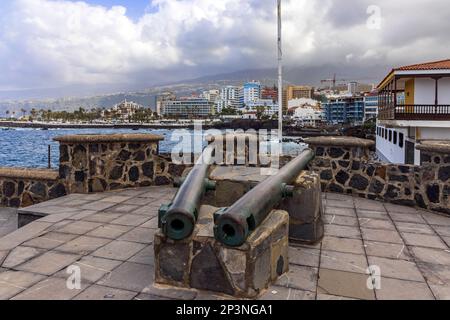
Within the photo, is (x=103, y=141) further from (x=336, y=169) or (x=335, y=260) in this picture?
(x=335, y=260)

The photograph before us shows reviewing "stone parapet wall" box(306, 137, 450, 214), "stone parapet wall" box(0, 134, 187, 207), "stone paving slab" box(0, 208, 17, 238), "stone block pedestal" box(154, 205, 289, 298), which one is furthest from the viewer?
"stone parapet wall" box(0, 134, 187, 207)

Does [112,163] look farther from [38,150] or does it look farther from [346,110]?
[346,110]

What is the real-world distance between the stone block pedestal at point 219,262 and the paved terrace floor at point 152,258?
12 cm

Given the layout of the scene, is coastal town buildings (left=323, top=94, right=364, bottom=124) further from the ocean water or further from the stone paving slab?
the stone paving slab

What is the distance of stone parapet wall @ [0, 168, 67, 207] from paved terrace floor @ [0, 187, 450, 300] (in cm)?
118

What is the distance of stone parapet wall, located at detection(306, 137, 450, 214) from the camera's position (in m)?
6.00

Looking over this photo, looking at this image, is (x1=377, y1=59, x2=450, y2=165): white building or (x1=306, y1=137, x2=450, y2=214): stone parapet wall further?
(x1=377, y1=59, x2=450, y2=165): white building

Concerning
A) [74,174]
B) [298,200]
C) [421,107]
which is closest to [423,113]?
[421,107]

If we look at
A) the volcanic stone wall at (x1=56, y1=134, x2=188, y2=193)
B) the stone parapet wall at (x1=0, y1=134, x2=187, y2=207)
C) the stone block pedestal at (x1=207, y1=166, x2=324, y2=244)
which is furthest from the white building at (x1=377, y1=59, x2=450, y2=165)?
the stone block pedestal at (x1=207, y1=166, x2=324, y2=244)

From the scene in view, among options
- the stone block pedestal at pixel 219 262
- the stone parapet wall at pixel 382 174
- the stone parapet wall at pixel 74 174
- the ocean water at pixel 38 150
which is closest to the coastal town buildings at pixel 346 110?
the ocean water at pixel 38 150

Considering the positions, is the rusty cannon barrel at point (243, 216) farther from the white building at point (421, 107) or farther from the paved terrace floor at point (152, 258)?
the white building at point (421, 107)

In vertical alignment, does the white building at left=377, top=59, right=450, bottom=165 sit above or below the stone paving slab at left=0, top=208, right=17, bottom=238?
above

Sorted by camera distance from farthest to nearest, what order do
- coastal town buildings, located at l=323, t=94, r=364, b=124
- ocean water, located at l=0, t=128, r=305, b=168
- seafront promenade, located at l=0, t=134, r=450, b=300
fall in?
coastal town buildings, located at l=323, t=94, r=364, b=124
ocean water, located at l=0, t=128, r=305, b=168
seafront promenade, located at l=0, t=134, r=450, b=300

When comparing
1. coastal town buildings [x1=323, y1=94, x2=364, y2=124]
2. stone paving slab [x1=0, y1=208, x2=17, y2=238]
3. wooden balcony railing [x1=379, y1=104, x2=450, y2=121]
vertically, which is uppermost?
coastal town buildings [x1=323, y1=94, x2=364, y2=124]
